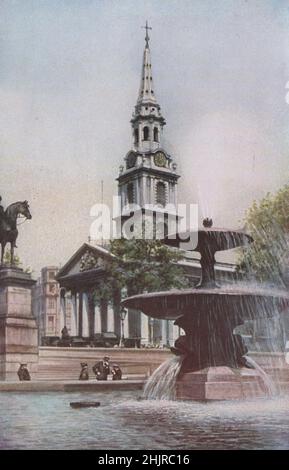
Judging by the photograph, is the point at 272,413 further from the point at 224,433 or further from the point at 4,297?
the point at 4,297

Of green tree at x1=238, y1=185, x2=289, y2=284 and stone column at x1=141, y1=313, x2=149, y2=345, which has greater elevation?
green tree at x1=238, y1=185, x2=289, y2=284

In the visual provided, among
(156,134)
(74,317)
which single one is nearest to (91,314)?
(74,317)

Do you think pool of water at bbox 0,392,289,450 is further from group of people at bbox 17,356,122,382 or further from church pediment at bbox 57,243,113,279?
church pediment at bbox 57,243,113,279

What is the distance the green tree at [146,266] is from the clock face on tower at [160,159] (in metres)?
1.47

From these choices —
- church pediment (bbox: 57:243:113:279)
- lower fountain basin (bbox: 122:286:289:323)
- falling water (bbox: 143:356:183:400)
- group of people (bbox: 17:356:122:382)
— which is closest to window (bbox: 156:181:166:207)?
church pediment (bbox: 57:243:113:279)

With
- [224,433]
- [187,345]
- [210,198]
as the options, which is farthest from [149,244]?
[224,433]

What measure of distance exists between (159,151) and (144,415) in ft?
20.7

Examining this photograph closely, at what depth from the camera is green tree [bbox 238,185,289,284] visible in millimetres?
13648

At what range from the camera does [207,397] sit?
372 inches

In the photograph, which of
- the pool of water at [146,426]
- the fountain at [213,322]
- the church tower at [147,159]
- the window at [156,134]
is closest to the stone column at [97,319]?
the church tower at [147,159]

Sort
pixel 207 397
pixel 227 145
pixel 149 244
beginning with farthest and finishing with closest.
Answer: pixel 149 244
pixel 227 145
pixel 207 397

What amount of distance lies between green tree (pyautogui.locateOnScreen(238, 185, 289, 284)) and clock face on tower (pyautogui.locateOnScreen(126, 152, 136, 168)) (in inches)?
92.8

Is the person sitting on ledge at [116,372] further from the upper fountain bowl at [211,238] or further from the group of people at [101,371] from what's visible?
the upper fountain bowl at [211,238]

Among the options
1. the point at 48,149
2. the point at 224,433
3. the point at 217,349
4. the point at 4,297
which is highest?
the point at 48,149
